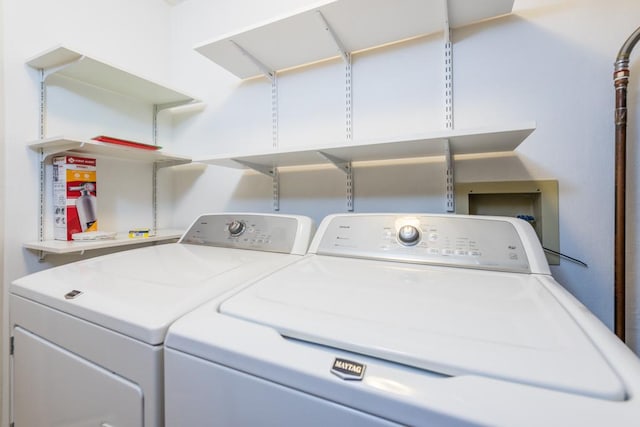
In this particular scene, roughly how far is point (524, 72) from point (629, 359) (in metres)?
1.12

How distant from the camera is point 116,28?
158cm

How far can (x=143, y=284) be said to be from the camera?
0.74 m

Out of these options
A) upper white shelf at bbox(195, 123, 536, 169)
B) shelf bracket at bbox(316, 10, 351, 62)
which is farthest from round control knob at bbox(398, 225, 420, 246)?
shelf bracket at bbox(316, 10, 351, 62)

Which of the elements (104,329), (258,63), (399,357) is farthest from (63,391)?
(258,63)

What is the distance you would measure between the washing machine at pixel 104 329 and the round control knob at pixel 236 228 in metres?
0.20

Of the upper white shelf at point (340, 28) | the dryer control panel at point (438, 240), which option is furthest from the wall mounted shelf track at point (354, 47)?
the dryer control panel at point (438, 240)

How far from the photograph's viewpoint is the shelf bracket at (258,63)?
135cm

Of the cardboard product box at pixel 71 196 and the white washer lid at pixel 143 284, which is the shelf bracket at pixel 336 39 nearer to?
the white washer lid at pixel 143 284

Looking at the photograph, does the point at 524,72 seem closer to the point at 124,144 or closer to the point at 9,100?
the point at 124,144

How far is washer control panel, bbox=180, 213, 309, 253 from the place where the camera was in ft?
3.68

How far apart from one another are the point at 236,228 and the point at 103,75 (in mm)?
1037

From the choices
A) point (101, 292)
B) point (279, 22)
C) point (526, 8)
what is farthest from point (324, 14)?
point (101, 292)

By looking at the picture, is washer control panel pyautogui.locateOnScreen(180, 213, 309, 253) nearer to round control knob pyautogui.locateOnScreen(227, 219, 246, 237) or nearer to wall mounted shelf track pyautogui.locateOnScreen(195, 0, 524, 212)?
round control knob pyautogui.locateOnScreen(227, 219, 246, 237)

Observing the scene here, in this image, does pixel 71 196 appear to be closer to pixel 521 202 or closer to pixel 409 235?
pixel 409 235
